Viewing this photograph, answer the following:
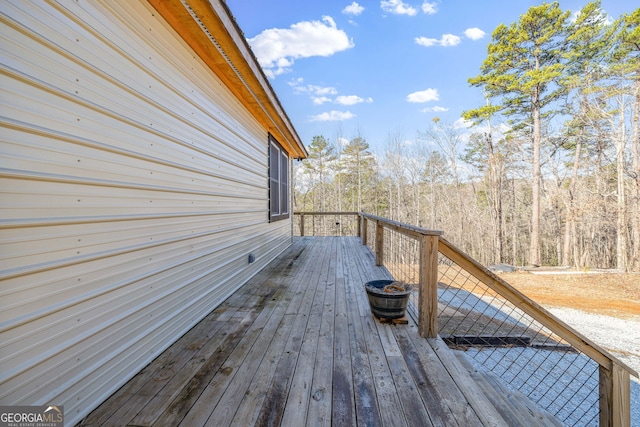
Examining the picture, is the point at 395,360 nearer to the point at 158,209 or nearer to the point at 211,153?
the point at 158,209

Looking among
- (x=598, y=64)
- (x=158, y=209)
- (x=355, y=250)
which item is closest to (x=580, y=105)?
(x=598, y=64)

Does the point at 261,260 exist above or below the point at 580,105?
below

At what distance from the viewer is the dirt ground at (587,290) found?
678 cm

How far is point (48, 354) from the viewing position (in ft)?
3.93

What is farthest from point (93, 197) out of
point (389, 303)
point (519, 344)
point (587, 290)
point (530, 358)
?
point (587, 290)

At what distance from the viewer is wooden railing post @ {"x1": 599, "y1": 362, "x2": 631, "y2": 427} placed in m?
1.76

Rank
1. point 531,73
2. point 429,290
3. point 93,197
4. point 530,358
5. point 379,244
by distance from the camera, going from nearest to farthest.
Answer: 1. point 93,197
2. point 429,290
3. point 530,358
4. point 379,244
5. point 531,73

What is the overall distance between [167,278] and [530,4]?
53.3 feet

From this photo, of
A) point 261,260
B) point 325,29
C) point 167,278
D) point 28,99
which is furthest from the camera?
point 325,29

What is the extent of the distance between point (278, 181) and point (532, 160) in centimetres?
1281

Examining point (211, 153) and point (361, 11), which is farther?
point (361, 11)

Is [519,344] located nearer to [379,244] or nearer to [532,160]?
[379,244]

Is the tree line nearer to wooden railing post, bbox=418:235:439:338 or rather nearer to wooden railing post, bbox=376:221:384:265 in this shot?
wooden railing post, bbox=376:221:384:265

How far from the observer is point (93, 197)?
1438 millimetres
